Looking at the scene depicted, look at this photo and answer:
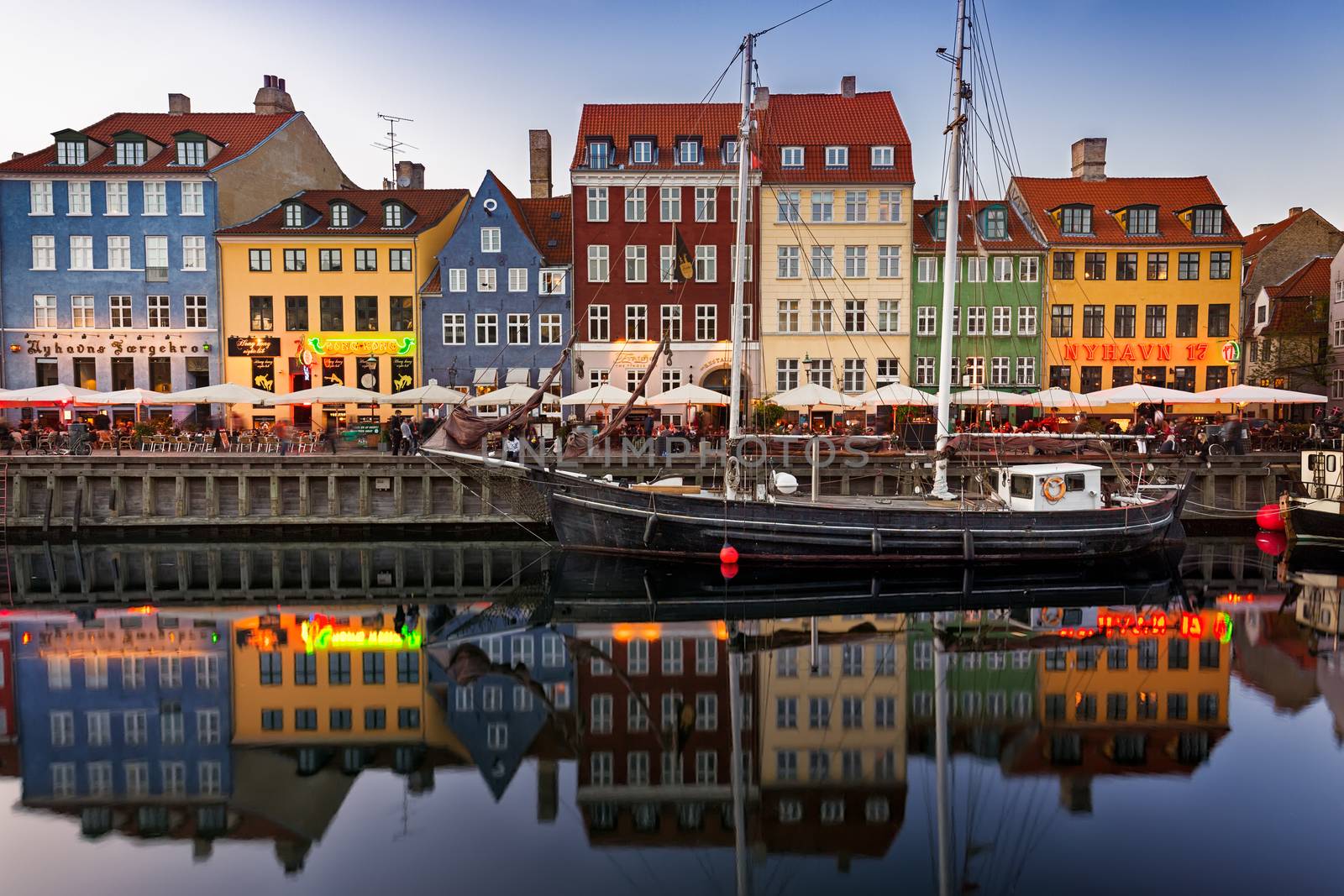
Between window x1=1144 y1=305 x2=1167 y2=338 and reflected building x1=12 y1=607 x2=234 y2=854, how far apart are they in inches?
1644

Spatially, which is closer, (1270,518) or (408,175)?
(1270,518)

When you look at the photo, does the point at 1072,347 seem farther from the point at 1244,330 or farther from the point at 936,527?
the point at 936,527

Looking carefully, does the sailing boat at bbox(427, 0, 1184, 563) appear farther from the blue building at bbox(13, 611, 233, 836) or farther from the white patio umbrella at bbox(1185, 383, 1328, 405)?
the blue building at bbox(13, 611, 233, 836)

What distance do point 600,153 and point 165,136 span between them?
21378 millimetres

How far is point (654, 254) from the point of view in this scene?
45812 millimetres

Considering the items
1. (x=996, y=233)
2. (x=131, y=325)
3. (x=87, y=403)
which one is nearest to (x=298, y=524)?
(x=87, y=403)

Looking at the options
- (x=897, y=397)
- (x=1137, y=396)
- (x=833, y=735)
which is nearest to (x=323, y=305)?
(x=897, y=397)

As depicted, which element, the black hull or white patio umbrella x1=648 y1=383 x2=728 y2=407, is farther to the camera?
white patio umbrella x1=648 y1=383 x2=728 y2=407

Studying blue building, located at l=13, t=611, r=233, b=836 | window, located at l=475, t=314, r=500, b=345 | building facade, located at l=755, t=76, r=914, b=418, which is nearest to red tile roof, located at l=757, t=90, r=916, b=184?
building facade, located at l=755, t=76, r=914, b=418

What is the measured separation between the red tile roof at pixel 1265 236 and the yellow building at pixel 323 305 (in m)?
44.6

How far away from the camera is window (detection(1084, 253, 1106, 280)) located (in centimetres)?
4659

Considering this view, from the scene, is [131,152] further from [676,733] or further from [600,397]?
[676,733]

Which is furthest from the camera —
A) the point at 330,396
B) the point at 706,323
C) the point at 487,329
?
the point at 706,323

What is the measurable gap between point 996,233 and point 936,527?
2478 cm
